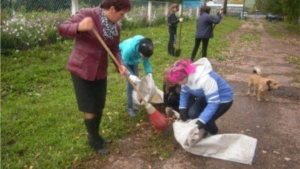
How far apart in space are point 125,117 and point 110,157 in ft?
3.52

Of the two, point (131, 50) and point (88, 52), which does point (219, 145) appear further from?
point (88, 52)

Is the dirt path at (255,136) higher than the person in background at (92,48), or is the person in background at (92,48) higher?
the person in background at (92,48)

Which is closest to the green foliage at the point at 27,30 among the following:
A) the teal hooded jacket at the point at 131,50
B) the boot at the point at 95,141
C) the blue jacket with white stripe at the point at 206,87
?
the teal hooded jacket at the point at 131,50

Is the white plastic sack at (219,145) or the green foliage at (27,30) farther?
the green foliage at (27,30)

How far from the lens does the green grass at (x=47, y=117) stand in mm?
3328

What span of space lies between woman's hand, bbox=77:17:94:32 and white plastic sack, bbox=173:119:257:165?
151 cm

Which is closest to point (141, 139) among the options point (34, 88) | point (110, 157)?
point (110, 157)

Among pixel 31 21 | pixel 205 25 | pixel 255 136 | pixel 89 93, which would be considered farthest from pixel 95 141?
pixel 205 25

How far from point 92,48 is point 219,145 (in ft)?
5.70

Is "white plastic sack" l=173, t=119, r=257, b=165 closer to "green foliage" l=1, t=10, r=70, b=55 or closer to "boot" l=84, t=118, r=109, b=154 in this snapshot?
"boot" l=84, t=118, r=109, b=154

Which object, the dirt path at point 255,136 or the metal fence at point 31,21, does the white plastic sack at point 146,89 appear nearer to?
the dirt path at point 255,136

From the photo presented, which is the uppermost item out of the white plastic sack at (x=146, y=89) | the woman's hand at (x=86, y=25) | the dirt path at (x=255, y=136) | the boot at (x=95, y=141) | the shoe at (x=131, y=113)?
the woman's hand at (x=86, y=25)

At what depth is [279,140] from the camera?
3965mm

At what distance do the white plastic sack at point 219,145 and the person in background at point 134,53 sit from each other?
3.16 ft
